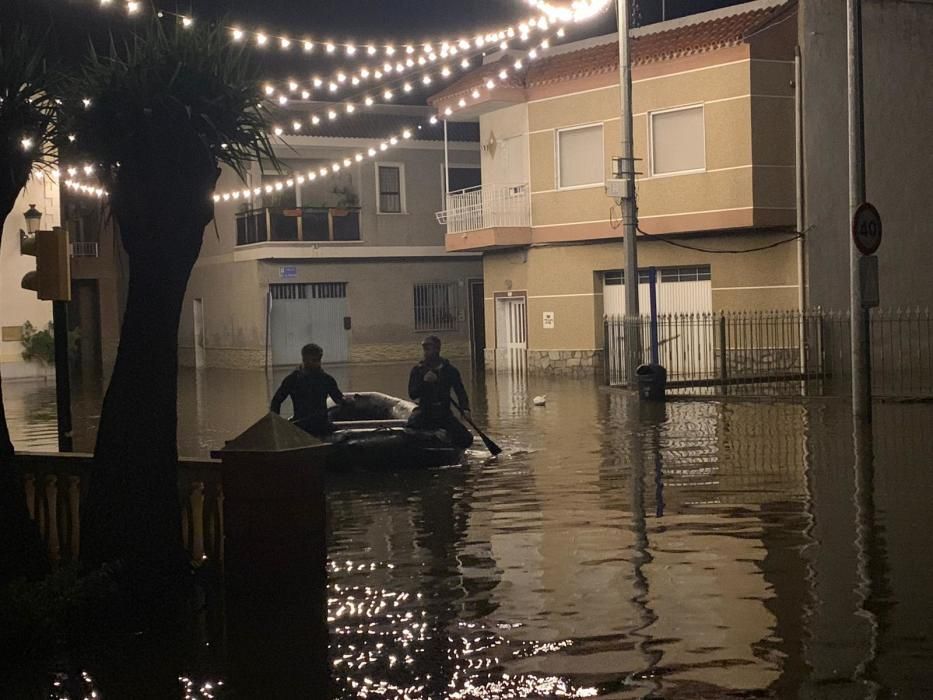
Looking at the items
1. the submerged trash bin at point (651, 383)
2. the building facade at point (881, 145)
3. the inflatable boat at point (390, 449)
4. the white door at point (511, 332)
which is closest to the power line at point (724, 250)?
the building facade at point (881, 145)

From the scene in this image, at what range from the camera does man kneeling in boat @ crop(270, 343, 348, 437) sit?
14.5 m

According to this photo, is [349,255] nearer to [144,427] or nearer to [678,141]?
[678,141]

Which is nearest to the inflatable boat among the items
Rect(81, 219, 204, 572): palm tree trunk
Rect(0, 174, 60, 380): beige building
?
Rect(81, 219, 204, 572): palm tree trunk

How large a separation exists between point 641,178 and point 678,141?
3.91 feet

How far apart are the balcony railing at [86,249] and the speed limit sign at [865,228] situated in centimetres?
3622

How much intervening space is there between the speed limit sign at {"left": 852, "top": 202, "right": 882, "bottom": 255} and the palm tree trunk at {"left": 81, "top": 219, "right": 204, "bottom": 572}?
399 inches

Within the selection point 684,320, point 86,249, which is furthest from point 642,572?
point 86,249

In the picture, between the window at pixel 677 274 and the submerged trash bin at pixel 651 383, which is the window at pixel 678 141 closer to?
the window at pixel 677 274

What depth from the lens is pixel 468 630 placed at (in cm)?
741

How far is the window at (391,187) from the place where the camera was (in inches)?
1689

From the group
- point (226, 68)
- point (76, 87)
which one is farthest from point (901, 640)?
point (76, 87)

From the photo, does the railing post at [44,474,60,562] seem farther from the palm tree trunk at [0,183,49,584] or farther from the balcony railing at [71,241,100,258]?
the balcony railing at [71,241,100,258]

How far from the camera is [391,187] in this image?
1695 inches

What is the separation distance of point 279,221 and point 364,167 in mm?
3493
